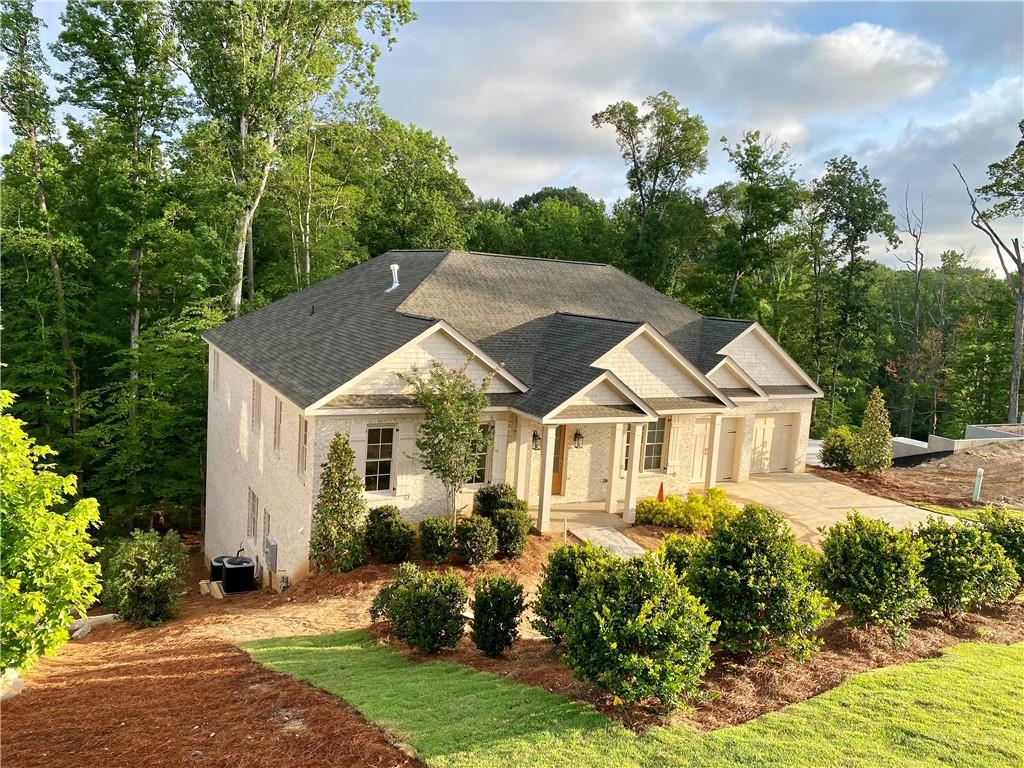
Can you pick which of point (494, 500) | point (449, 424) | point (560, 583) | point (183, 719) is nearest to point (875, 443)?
point (494, 500)

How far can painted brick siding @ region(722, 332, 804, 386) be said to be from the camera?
24.3 meters

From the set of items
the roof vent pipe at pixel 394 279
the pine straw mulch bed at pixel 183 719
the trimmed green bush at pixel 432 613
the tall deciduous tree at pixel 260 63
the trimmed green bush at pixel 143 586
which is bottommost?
the trimmed green bush at pixel 143 586

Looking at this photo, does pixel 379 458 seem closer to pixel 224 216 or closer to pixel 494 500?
pixel 494 500

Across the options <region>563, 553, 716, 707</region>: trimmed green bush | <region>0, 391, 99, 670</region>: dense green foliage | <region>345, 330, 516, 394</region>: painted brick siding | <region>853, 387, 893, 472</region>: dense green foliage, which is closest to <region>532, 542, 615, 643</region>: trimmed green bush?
<region>563, 553, 716, 707</region>: trimmed green bush

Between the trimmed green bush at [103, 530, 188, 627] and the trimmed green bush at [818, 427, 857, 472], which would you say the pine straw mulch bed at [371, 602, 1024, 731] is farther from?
the trimmed green bush at [818, 427, 857, 472]

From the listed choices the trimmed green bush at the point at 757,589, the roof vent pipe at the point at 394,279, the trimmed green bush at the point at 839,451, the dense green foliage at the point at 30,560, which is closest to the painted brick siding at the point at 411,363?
the roof vent pipe at the point at 394,279

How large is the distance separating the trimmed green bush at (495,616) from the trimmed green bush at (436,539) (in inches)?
197

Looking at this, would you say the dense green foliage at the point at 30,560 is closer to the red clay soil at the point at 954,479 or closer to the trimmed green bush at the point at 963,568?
the trimmed green bush at the point at 963,568

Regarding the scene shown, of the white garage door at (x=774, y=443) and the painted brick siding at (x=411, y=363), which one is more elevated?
Answer: the painted brick siding at (x=411, y=363)

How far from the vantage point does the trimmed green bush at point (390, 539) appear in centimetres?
1566

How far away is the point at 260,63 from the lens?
27641mm

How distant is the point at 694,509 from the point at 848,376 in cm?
3507

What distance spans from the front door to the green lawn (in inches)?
405

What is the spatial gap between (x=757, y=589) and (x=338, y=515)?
9.36 meters
